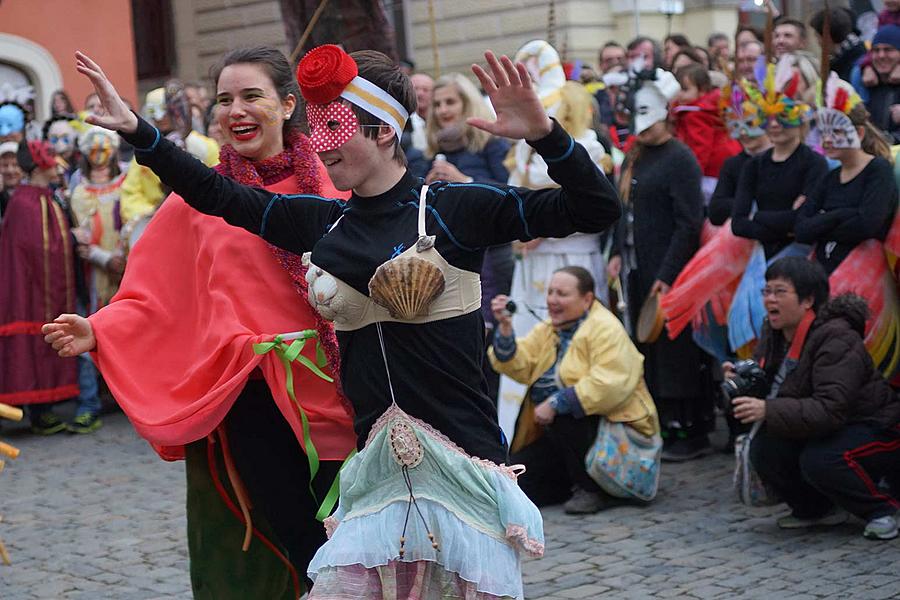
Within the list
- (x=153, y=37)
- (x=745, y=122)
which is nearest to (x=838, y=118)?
(x=745, y=122)

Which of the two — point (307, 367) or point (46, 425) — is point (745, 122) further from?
point (46, 425)

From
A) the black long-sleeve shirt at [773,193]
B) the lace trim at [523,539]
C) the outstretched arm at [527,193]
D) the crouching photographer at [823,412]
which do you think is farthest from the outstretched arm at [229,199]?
the black long-sleeve shirt at [773,193]

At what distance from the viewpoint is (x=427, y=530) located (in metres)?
3.57

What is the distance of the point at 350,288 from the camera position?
11.8ft

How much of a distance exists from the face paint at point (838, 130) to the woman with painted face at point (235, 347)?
3159 mm

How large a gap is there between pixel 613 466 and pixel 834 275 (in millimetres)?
1341

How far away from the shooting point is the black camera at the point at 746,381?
20.3 ft

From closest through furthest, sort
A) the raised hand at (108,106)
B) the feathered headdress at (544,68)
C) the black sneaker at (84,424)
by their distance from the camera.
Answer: the raised hand at (108,106) → the feathered headdress at (544,68) → the black sneaker at (84,424)

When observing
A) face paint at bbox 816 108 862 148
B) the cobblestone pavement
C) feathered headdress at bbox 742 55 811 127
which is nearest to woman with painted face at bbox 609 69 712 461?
the cobblestone pavement

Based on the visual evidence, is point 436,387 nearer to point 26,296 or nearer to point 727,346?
point 727,346

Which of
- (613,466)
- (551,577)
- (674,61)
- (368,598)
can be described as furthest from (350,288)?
(674,61)

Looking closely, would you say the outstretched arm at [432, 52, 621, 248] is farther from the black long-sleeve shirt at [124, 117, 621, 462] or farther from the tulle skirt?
the tulle skirt

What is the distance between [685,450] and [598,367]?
1.26 meters

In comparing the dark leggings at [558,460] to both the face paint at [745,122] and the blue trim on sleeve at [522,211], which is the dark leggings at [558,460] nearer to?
the face paint at [745,122]
